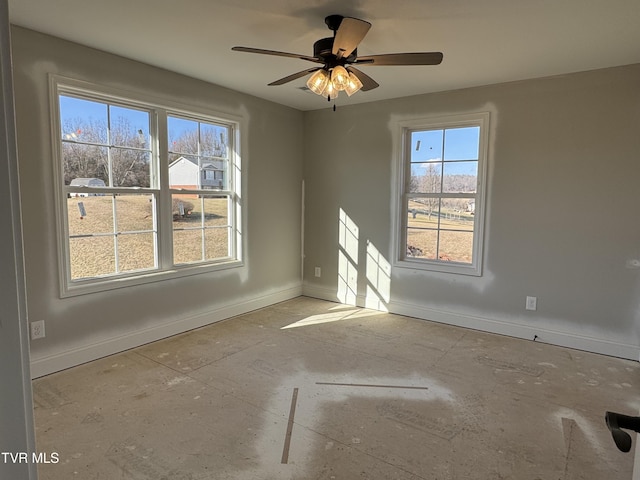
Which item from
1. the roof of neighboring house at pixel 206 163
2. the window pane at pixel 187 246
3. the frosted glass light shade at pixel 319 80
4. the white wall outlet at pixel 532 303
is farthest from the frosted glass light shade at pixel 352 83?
the white wall outlet at pixel 532 303

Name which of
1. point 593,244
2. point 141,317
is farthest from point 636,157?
point 141,317

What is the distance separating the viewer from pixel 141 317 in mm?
3428

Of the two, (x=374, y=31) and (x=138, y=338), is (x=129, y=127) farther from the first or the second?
(x=374, y=31)

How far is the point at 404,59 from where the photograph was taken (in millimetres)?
2266

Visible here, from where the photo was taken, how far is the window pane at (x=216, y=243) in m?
4.03

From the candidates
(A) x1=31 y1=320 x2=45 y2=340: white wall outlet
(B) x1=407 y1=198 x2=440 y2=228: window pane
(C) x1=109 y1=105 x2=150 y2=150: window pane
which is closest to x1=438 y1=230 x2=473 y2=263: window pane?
(B) x1=407 y1=198 x2=440 y2=228: window pane

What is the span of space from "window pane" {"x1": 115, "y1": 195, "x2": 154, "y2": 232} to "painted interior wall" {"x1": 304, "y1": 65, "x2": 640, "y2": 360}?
232 centimetres

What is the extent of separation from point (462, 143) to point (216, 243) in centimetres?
276

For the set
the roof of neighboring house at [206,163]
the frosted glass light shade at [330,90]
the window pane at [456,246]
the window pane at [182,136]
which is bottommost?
the window pane at [456,246]

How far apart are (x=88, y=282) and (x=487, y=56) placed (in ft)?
11.7

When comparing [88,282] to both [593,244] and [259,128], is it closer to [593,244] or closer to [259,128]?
[259,128]

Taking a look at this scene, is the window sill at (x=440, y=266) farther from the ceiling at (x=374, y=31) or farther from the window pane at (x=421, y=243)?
the ceiling at (x=374, y=31)

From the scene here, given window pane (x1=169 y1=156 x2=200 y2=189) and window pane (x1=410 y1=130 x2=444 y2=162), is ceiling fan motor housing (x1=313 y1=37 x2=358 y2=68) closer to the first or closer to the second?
window pane (x1=169 y1=156 x2=200 y2=189)

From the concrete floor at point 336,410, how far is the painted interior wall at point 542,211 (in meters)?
0.36
